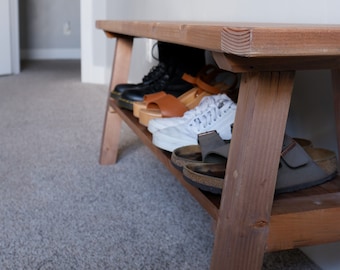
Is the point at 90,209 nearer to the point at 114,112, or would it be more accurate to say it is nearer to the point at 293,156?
the point at 114,112

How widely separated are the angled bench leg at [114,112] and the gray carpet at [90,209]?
4 centimetres

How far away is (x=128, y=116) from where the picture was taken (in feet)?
3.52

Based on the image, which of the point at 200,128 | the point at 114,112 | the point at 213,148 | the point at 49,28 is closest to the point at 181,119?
the point at 200,128

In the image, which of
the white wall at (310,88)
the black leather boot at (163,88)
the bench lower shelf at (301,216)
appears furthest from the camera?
the black leather boot at (163,88)

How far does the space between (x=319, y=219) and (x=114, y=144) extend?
83 centimetres

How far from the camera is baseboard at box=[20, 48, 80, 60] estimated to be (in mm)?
4168

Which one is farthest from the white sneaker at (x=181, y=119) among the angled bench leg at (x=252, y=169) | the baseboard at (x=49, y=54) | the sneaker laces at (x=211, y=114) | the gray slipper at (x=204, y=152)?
the baseboard at (x=49, y=54)

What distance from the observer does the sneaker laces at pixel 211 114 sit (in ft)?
2.62

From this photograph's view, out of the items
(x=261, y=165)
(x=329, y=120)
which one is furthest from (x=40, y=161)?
(x=261, y=165)

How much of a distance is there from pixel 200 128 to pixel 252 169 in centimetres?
33

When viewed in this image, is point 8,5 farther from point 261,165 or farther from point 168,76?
point 261,165

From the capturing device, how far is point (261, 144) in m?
0.47

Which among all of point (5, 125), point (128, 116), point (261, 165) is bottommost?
point (5, 125)

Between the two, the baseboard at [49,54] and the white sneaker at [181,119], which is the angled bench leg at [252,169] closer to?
the white sneaker at [181,119]
